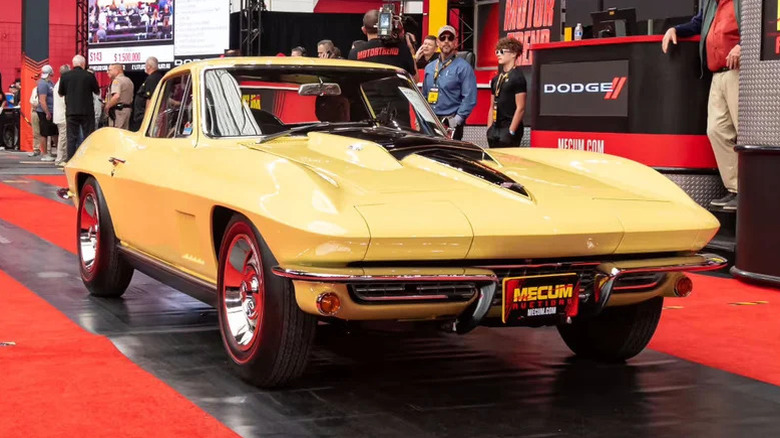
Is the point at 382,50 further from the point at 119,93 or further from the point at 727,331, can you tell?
the point at 119,93

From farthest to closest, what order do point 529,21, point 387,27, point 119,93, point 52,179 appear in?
point 529,21 → point 119,93 → point 52,179 → point 387,27

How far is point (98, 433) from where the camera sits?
147 inches

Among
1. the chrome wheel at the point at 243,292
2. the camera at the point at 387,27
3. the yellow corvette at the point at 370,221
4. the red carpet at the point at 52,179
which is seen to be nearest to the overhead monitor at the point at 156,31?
the red carpet at the point at 52,179

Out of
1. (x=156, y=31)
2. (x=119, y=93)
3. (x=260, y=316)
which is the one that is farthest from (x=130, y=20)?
(x=260, y=316)

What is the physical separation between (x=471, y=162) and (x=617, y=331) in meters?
1.02

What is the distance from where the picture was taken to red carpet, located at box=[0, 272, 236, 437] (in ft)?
12.4

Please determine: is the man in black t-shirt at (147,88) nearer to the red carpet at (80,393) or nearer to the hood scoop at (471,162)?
the red carpet at (80,393)

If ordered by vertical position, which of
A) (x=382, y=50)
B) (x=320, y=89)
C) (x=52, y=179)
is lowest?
(x=52, y=179)

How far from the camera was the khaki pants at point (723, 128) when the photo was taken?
26.6 feet

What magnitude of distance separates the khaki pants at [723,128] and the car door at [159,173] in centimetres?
416

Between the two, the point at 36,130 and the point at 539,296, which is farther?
the point at 36,130

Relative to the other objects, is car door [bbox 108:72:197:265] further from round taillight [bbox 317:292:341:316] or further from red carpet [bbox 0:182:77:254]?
red carpet [bbox 0:182:77:254]

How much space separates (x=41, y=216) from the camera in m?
11.5

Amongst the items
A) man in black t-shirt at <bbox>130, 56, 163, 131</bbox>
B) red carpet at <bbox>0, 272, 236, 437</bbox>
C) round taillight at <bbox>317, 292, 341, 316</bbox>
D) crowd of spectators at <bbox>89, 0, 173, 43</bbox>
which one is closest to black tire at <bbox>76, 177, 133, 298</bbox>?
red carpet at <bbox>0, 272, 236, 437</bbox>
